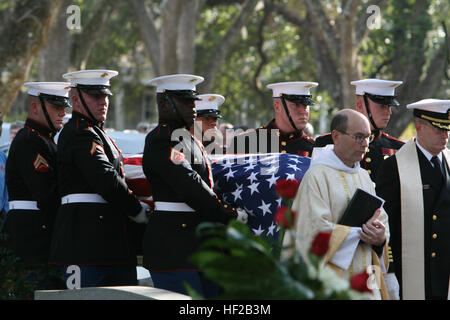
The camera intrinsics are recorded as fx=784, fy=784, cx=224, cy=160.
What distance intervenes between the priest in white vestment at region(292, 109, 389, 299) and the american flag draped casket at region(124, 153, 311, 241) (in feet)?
1.85

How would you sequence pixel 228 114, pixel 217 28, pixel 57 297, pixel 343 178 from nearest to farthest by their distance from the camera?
pixel 57 297
pixel 343 178
pixel 217 28
pixel 228 114

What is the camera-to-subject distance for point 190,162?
5.02 m

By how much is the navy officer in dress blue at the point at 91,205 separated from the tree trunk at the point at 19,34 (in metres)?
5.27

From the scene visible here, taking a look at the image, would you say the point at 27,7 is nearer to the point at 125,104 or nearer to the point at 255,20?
the point at 255,20

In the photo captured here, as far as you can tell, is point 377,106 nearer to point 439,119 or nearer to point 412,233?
point 439,119

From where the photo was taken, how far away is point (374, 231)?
14.0 feet

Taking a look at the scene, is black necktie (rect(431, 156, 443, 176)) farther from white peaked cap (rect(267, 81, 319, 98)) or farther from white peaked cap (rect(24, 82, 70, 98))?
white peaked cap (rect(24, 82, 70, 98))

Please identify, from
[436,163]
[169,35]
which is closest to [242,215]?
[436,163]

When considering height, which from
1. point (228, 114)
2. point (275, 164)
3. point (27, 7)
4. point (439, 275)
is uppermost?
point (27, 7)

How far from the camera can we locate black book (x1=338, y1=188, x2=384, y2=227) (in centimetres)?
427

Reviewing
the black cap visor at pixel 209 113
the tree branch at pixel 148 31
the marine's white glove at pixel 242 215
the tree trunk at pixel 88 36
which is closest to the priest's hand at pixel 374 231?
the marine's white glove at pixel 242 215

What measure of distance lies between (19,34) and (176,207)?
244 inches

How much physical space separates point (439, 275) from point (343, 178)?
1.19 meters

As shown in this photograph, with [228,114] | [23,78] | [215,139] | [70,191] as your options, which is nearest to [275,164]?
[70,191]
